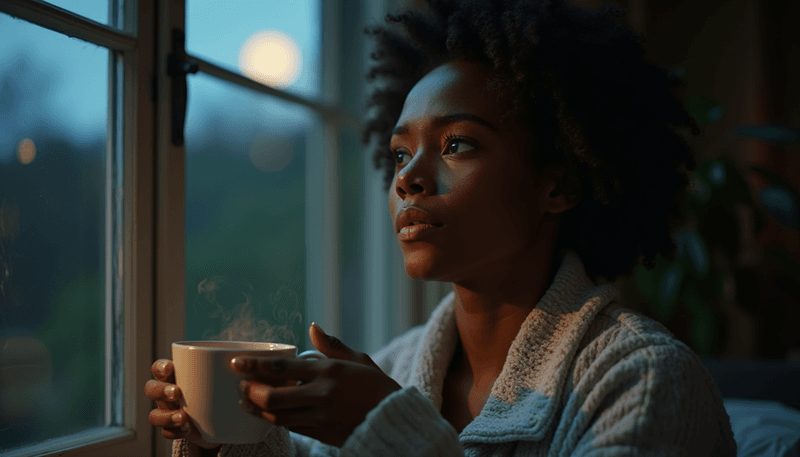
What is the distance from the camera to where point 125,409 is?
0.95m

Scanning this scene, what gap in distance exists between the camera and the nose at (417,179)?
36.2 inches

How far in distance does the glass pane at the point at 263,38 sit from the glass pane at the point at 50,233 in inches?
11.7

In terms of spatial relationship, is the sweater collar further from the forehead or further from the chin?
the forehead

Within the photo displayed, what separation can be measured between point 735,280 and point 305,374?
2290 mm

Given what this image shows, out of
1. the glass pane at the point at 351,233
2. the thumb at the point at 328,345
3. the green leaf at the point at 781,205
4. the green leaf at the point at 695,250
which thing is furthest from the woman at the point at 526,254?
the green leaf at the point at 781,205

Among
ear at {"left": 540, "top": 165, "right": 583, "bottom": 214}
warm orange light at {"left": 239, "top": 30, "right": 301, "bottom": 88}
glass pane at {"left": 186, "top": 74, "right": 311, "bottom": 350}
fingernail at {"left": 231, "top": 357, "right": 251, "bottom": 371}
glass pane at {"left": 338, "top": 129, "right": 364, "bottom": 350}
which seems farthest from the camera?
glass pane at {"left": 338, "top": 129, "right": 364, "bottom": 350}

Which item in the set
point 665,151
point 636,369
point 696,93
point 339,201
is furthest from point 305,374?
point 696,93

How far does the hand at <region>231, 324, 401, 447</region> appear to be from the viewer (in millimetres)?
651

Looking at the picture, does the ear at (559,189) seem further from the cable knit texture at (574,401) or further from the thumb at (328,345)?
the thumb at (328,345)

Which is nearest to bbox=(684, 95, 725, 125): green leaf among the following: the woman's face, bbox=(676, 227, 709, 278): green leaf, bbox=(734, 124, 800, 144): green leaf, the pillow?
bbox=(734, 124, 800, 144): green leaf

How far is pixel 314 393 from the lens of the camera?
2.22 ft

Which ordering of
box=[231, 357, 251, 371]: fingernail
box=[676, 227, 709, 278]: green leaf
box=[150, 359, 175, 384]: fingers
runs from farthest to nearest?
box=[676, 227, 709, 278]: green leaf → box=[150, 359, 175, 384]: fingers → box=[231, 357, 251, 371]: fingernail

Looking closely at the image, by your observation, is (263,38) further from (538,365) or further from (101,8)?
(538,365)

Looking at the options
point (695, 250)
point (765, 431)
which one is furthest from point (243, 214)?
point (695, 250)
